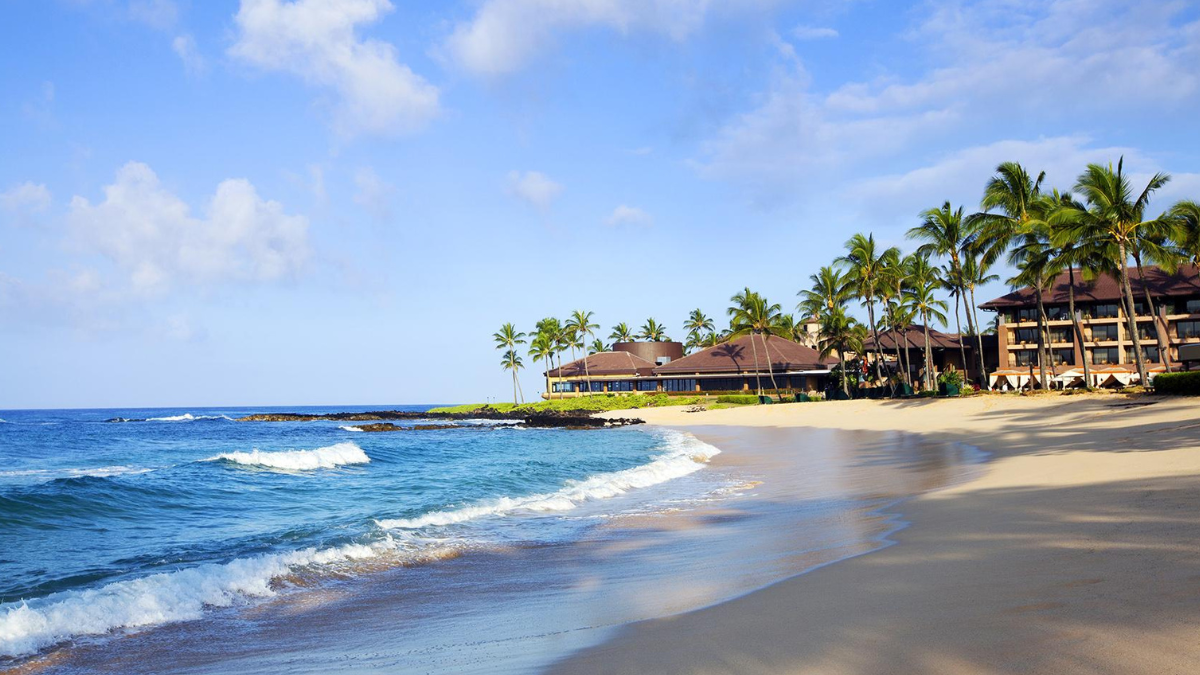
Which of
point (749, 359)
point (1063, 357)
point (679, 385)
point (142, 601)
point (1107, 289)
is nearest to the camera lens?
point (142, 601)

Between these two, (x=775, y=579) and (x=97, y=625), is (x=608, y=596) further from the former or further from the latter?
(x=97, y=625)

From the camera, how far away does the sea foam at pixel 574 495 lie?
44.6 ft

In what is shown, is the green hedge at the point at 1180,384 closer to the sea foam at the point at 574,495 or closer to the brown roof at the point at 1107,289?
the sea foam at the point at 574,495

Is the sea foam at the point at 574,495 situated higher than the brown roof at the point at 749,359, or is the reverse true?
the brown roof at the point at 749,359

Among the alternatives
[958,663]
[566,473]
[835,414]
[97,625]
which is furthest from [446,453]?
[958,663]

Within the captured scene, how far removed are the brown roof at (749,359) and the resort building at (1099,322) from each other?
15.6m

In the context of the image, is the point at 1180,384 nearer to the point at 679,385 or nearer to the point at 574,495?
the point at 574,495

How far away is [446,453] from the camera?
3256 centimetres

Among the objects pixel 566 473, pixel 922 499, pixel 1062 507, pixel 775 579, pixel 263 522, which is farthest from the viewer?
pixel 566 473

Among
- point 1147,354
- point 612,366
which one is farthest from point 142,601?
point 612,366

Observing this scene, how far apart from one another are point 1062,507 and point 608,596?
208 inches

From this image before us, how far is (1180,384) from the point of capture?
84.4ft

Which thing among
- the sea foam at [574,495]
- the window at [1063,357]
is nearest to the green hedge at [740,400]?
the window at [1063,357]

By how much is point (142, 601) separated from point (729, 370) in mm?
62760
